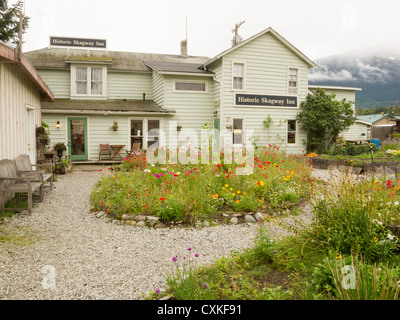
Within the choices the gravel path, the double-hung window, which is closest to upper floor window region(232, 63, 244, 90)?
the double-hung window

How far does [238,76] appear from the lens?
1670cm

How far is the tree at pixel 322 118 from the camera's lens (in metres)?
17.0

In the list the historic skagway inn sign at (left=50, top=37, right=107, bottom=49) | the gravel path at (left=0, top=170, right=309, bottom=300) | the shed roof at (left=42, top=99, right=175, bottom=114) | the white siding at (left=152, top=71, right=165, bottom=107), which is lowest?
the gravel path at (left=0, top=170, right=309, bottom=300)

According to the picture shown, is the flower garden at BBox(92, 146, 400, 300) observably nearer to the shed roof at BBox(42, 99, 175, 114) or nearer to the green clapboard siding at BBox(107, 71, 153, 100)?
the shed roof at BBox(42, 99, 175, 114)

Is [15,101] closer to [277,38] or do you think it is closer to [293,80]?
[277,38]

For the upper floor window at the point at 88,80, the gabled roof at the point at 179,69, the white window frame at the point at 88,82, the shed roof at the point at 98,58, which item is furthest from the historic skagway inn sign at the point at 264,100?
the upper floor window at the point at 88,80

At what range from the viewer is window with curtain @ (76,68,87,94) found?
17.8 metres

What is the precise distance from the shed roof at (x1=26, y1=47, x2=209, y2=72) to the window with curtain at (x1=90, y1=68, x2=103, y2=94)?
61cm

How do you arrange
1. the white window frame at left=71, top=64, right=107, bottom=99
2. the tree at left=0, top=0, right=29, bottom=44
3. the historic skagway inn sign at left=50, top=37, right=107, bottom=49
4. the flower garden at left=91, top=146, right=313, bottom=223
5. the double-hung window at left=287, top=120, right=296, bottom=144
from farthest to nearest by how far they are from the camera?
the tree at left=0, top=0, right=29, bottom=44 < the historic skagway inn sign at left=50, top=37, right=107, bottom=49 < the double-hung window at left=287, top=120, right=296, bottom=144 < the white window frame at left=71, top=64, right=107, bottom=99 < the flower garden at left=91, top=146, right=313, bottom=223

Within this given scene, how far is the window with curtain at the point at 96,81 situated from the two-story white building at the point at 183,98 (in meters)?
0.05

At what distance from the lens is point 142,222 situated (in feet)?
19.5

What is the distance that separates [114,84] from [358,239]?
685 inches

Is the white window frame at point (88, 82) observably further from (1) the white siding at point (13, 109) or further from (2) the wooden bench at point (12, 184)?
(2) the wooden bench at point (12, 184)

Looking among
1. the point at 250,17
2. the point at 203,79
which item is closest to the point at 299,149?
the point at 203,79
